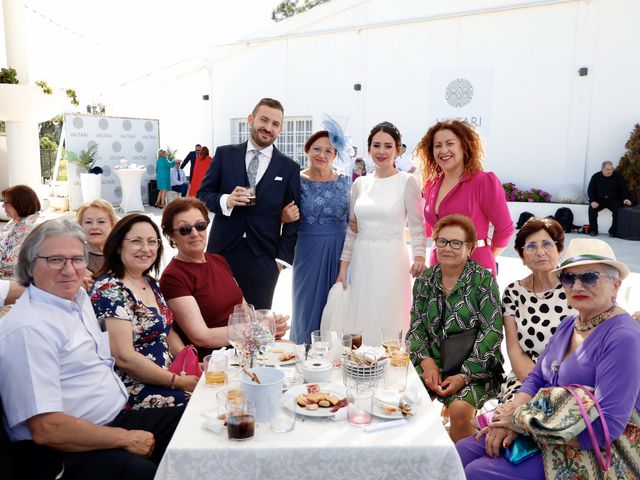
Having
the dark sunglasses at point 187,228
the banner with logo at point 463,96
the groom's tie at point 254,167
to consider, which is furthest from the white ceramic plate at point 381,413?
the banner with logo at point 463,96

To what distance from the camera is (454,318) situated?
280 cm

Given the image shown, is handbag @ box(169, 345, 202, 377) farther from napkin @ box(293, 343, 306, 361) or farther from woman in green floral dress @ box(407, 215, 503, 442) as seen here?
woman in green floral dress @ box(407, 215, 503, 442)

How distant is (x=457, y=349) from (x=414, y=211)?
112 centimetres

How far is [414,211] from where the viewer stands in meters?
3.58

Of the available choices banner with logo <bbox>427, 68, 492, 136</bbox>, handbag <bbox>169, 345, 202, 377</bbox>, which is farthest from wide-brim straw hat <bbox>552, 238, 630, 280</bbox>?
banner with logo <bbox>427, 68, 492, 136</bbox>

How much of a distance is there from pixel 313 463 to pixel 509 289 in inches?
64.8

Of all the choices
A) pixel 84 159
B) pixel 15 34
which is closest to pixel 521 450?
pixel 15 34

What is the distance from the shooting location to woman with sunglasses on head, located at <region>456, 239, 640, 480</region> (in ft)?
5.98

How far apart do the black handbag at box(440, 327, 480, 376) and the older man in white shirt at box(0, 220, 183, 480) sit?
1.51 meters

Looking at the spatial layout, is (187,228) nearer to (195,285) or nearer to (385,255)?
(195,285)

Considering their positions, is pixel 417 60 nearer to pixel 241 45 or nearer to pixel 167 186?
pixel 241 45

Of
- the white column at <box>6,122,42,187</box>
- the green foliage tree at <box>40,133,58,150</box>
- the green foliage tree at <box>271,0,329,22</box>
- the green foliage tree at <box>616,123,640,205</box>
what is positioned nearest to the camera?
the green foliage tree at <box>616,123,640,205</box>

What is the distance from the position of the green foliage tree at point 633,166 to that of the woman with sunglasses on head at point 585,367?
1031 centimetres

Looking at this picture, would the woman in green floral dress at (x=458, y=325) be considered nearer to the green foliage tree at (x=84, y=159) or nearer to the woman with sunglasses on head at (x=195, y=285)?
the woman with sunglasses on head at (x=195, y=285)
